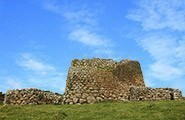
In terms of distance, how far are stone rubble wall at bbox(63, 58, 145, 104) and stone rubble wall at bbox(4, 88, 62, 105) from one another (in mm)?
1345

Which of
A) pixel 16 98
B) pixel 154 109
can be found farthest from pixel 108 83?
→ pixel 154 109

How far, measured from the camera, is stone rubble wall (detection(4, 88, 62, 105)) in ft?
128

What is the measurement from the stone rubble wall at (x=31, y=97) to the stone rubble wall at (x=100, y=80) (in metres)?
1.35

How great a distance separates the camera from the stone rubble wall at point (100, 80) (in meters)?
39.8

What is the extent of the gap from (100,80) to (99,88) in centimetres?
120

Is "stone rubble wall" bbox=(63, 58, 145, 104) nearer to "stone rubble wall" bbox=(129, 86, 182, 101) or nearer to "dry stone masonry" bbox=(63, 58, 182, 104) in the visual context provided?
"dry stone masonry" bbox=(63, 58, 182, 104)

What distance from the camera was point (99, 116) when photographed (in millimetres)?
27328

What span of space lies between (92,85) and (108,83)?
5.83 ft

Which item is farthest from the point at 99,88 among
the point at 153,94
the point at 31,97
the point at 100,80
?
the point at 31,97

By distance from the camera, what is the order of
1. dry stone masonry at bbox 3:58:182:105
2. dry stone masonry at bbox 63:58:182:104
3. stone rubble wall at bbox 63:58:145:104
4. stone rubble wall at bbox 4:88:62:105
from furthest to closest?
dry stone masonry at bbox 63:58:182:104, stone rubble wall at bbox 63:58:145:104, dry stone masonry at bbox 3:58:182:105, stone rubble wall at bbox 4:88:62:105

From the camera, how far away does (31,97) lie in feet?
128

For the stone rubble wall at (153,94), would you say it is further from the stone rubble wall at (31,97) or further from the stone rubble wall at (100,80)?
the stone rubble wall at (31,97)

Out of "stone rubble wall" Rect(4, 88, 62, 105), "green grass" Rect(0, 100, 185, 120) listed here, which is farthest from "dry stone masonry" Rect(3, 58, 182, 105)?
"green grass" Rect(0, 100, 185, 120)

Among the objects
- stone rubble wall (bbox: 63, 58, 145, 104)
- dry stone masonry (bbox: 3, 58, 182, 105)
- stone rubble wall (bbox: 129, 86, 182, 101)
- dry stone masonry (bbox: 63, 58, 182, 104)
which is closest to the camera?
dry stone masonry (bbox: 3, 58, 182, 105)
